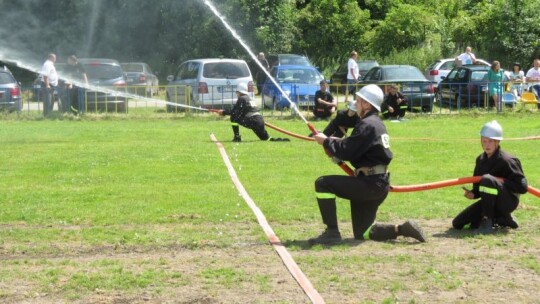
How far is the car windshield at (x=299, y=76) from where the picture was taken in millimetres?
29078

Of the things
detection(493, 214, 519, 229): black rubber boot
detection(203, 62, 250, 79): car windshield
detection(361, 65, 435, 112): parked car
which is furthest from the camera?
detection(361, 65, 435, 112): parked car

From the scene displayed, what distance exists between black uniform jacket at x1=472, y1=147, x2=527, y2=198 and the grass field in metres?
0.53

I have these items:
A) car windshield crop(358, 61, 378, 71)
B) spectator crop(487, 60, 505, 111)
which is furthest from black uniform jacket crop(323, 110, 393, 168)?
car windshield crop(358, 61, 378, 71)

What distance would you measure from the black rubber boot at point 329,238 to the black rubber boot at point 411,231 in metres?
0.65

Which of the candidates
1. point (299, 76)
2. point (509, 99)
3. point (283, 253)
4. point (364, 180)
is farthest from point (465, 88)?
point (283, 253)

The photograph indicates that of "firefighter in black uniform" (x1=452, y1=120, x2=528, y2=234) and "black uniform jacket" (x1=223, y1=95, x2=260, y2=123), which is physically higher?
"black uniform jacket" (x1=223, y1=95, x2=260, y2=123)

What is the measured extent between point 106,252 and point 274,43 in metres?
39.7

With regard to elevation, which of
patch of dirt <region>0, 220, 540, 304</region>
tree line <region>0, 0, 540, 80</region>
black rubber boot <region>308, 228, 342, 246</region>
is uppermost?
tree line <region>0, 0, 540, 80</region>

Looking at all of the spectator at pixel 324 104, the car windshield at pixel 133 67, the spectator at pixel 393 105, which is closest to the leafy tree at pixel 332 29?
the car windshield at pixel 133 67

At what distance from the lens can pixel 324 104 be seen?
79.5 feet

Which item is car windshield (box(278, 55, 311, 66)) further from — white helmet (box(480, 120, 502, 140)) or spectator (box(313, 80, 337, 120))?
white helmet (box(480, 120, 502, 140))

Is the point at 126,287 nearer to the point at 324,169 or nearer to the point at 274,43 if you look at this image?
the point at 324,169


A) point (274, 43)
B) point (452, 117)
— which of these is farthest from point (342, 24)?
point (452, 117)

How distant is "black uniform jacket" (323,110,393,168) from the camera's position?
28.6 ft
